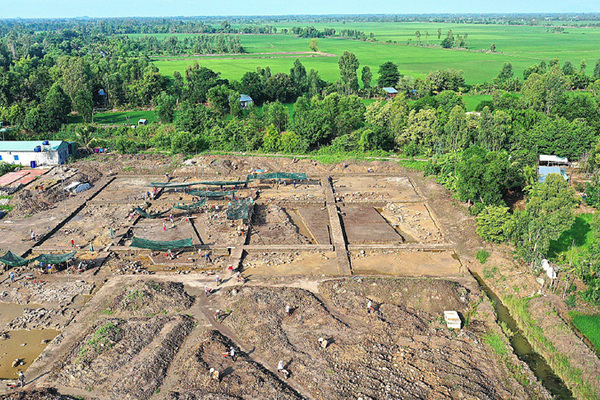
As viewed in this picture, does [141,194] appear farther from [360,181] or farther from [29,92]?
[29,92]

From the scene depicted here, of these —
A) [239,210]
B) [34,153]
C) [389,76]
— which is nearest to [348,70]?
[389,76]

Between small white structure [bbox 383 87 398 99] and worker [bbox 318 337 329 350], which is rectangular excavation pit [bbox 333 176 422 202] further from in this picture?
small white structure [bbox 383 87 398 99]

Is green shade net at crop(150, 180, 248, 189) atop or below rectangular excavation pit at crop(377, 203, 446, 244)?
atop

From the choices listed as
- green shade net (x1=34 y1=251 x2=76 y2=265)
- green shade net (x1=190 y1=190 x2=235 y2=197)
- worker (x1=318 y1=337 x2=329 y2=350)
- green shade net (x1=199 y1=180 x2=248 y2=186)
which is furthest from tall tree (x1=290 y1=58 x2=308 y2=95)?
worker (x1=318 y1=337 x2=329 y2=350)

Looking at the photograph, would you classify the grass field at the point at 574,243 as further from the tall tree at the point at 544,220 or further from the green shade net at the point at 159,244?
the green shade net at the point at 159,244

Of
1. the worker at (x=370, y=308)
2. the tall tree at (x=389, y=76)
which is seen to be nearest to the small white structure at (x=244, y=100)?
the tall tree at (x=389, y=76)

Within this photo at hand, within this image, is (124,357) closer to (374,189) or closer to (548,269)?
(548,269)

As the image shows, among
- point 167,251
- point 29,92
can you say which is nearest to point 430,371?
point 167,251
